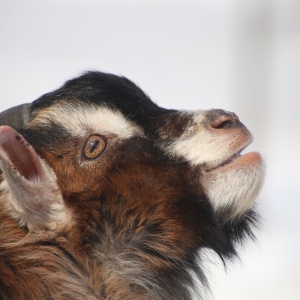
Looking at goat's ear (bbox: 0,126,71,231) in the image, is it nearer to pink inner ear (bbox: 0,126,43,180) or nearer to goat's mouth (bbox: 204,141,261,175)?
pink inner ear (bbox: 0,126,43,180)

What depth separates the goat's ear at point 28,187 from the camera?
2496mm

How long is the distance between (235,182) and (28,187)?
758mm

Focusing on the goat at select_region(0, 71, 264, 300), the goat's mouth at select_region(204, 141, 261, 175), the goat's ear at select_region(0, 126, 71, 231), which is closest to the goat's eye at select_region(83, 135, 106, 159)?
the goat at select_region(0, 71, 264, 300)

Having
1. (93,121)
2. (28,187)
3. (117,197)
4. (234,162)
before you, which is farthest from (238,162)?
(28,187)

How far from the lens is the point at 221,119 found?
2.77 meters

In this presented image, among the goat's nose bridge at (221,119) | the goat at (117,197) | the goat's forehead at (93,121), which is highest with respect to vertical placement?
the goat's nose bridge at (221,119)

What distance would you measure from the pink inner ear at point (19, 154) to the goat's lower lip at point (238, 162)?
2.07 feet

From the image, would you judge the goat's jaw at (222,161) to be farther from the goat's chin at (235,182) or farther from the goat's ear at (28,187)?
the goat's ear at (28,187)

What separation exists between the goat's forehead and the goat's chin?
0.35 m

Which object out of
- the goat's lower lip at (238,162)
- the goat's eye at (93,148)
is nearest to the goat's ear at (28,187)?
the goat's eye at (93,148)

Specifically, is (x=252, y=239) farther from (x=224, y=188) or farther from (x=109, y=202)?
(x=109, y=202)

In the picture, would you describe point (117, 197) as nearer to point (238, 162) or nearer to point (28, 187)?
point (28, 187)

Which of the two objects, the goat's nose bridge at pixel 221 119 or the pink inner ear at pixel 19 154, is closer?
the pink inner ear at pixel 19 154

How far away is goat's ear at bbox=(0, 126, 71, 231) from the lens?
8.19 feet
